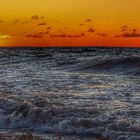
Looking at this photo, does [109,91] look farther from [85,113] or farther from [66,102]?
[85,113]

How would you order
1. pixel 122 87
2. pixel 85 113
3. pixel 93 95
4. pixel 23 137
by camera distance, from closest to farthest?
1. pixel 23 137
2. pixel 85 113
3. pixel 93 95
4. pixel 122 87

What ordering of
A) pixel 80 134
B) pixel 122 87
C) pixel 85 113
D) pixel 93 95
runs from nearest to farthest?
1. pixel 80 134
2. pixel 85 113
3. pixel 93 95
4. pixel 122 87

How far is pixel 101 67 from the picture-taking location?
91.6 ft

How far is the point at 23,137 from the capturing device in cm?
809

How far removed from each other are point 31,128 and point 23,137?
1.42m

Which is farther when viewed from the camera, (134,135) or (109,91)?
(109,91)

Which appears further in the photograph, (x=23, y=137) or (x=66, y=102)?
(x=66, y=102)

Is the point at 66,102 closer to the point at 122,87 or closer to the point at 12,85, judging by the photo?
the point at 122,87

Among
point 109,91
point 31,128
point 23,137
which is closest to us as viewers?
point 23,137

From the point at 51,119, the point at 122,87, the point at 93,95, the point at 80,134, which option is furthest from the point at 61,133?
the point at 122,87

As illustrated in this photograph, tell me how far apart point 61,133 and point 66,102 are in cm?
325

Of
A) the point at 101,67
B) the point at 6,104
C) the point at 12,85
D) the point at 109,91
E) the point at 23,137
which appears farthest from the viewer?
the point at 101,67

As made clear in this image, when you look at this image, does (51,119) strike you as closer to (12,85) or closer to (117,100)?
(117,100)

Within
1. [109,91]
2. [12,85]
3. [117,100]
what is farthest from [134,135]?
[12,85]
